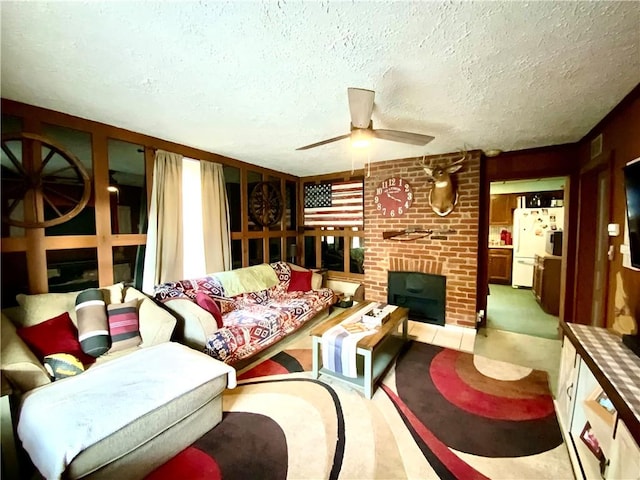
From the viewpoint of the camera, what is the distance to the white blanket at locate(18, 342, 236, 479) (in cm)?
133

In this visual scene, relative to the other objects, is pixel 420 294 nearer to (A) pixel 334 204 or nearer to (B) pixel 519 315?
(B) pixel 519 315

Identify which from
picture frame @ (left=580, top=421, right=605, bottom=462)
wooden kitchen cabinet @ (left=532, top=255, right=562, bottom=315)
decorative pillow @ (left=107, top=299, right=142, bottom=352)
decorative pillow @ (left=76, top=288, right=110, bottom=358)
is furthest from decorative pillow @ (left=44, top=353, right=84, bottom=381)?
wooden kitchen cabinet @ (left=532, top=255, right=562, bottom=315)

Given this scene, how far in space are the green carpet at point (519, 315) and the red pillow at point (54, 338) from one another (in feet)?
15.2

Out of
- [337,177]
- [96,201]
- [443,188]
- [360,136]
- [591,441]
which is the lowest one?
[591,441]

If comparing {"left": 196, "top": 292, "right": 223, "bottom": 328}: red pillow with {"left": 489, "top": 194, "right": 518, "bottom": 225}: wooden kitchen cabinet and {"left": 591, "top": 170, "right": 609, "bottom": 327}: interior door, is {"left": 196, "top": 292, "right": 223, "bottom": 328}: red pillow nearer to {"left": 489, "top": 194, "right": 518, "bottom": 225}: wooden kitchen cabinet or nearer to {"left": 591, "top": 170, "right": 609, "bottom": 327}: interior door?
{"left": 591, "top": 170, "right": 609, "bottom": 327}: interior door

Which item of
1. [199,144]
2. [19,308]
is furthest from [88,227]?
[199,144]

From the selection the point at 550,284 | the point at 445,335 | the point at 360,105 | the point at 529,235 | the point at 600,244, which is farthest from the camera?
the point at 529,235

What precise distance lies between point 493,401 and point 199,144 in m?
3.89

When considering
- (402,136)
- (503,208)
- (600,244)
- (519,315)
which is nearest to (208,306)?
(402,136)

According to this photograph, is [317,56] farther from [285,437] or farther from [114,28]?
[285,437]

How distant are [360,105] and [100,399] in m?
2.36

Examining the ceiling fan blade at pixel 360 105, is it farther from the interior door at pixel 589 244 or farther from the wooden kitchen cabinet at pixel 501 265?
the wooden kitchen cabinet at pixel 501 265

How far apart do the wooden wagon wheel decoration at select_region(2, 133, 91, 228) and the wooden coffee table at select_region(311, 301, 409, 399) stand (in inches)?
97.1

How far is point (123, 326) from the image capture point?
7.46 feet
